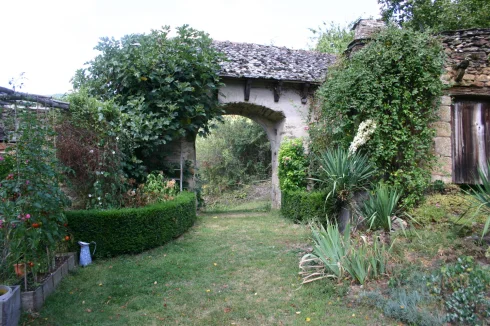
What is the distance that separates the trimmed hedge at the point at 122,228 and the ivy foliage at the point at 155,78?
6.80 ft

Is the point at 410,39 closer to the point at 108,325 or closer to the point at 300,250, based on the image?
the point at 300,250

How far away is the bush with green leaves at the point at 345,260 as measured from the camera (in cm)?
396

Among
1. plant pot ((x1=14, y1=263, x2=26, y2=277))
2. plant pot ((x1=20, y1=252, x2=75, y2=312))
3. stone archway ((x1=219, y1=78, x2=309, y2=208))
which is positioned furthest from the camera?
stone archway ((x1=219, y1=78, x2=309, y2=208))

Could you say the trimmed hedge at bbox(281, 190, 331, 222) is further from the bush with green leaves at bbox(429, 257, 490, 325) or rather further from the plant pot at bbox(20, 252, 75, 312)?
the plant pot at bbox(20, 252, 75, 312)

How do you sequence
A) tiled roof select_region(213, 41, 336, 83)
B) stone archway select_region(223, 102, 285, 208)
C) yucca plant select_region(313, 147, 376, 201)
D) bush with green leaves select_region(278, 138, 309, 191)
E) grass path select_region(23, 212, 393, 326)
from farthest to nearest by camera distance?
stone archway select_region(223, 102, 285, 208) → tiled roof select_region(213, 41, 336, 83) → bush with green leaves select_region(278, 138, 309, 191) → yucca plant select_region(313, 147, 376, 201) → grass path select_region(23, 212, 393, 326)

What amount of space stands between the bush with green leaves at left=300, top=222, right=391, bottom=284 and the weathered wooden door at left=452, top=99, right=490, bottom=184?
12.2 feet

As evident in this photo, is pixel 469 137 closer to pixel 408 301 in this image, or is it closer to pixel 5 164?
pixel 408 301

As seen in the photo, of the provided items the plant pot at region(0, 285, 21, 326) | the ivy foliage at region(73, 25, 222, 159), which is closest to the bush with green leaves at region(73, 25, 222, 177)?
the ivy foliage at region(73, 25, 222, 159)

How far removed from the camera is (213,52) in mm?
8406

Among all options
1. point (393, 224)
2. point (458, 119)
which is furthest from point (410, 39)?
point (393, 224)

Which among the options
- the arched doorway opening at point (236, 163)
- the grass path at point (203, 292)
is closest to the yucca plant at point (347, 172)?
the grass path at point (203, 292)

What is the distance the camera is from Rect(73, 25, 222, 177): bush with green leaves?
7.62 metres

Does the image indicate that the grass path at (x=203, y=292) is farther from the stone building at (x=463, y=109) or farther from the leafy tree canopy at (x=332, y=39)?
the leafy tree canopy at (x=332, y=39)

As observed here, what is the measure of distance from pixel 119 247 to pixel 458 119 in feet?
21.8
